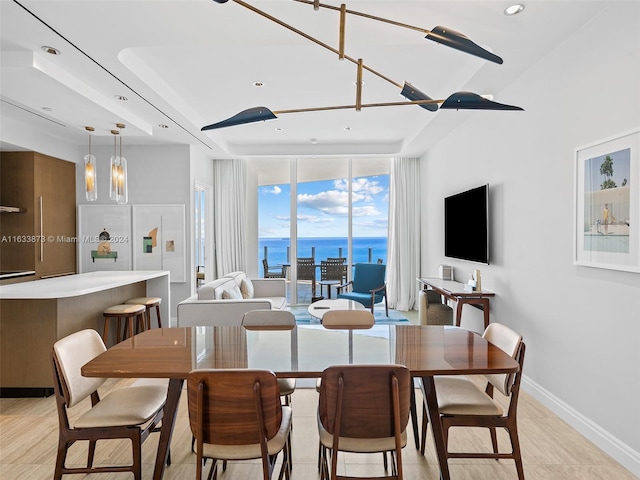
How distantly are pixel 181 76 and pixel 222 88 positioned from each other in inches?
18.2

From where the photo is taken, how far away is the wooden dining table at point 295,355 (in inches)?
71.1

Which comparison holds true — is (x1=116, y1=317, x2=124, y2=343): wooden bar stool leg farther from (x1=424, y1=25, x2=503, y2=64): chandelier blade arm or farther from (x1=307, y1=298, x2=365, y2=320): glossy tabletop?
(x1=424, y1=25, x2=503, y2=64): chandelier blade arm

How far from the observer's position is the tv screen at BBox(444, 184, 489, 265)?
4152 millimetres

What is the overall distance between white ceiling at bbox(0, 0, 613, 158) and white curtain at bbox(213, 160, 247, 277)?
1.32 metres

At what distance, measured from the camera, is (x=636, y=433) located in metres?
2.24

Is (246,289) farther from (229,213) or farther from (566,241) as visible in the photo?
(566,241)

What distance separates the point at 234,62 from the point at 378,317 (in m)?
4.36

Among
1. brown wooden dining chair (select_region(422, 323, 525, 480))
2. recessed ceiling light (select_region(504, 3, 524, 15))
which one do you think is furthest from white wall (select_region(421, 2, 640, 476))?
brown wooden dining chair (select_region(422, 323, 525, 480))

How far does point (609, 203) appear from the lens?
7.94 feet

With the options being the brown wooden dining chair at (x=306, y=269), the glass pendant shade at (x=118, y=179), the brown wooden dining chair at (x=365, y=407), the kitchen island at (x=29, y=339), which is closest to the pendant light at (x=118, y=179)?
the glass pendant shade at (x=118, y=179)

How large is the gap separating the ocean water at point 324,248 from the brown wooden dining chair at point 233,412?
5706 millimetres

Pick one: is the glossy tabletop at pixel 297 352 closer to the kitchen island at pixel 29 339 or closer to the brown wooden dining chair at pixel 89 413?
the brown wooden dining chair at pixel 89 413

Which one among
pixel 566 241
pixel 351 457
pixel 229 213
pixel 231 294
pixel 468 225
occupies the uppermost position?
pixel 229 213

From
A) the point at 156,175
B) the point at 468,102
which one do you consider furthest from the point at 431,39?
the point at 156,175
